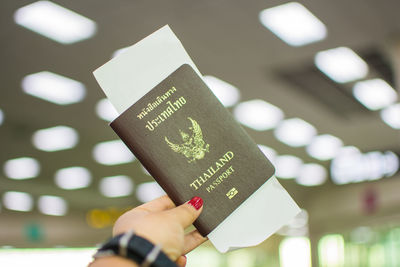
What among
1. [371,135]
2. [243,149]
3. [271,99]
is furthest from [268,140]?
[243,149]

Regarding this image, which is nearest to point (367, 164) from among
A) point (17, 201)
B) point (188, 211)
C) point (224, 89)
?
point (224, 89)

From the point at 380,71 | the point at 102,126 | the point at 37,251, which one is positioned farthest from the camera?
the point at 37,251

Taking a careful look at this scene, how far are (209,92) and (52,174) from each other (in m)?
14.6

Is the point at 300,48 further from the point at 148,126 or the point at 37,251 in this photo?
the point at 37,251

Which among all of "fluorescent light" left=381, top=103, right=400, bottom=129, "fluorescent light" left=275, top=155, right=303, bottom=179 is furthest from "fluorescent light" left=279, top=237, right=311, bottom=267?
"fluorescent light" left=381, top=103, right=400, bottom=129

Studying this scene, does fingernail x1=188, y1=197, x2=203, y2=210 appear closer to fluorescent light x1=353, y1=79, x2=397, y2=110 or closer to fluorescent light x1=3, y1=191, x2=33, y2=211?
fluorescent light x1=353, y1=79, x2=397, y2=110

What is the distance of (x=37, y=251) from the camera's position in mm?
17844

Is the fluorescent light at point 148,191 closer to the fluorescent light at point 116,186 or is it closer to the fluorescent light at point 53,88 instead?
the fluorescent light at point 116,186

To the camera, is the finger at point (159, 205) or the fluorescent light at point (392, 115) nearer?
the finger at point (159, 205)

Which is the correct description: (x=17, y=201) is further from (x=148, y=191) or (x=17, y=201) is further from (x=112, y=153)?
(x=112, y=153)

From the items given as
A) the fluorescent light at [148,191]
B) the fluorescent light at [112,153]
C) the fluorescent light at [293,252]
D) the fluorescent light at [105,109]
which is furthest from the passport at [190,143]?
the fluorescent light at [293,252]

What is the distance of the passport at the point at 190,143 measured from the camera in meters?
1.06

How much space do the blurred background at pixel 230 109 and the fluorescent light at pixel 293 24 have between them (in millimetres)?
23

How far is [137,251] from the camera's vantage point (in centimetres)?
88
